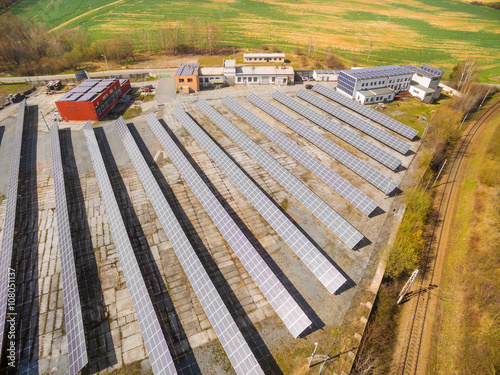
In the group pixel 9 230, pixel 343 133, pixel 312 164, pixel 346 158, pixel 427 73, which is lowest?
pixel 9 230

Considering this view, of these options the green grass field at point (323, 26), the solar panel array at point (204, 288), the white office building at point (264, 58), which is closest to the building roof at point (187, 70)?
the white office building at point (264, 58)

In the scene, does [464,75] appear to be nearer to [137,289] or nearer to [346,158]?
[346,158]

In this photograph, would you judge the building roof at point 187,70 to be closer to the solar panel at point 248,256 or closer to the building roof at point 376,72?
the solar panel at point 248,256

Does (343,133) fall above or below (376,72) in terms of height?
below

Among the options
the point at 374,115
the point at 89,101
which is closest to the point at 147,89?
the point at 89,101

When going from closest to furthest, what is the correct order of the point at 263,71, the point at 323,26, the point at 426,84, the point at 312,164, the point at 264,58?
the point at 312,164 < the point at 426,84 < the point at 263,71 < the point at 264,58 < the point at 323,26

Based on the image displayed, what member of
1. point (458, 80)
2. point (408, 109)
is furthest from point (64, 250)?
point (458, 80)

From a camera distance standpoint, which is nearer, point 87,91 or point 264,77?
point 87,91
